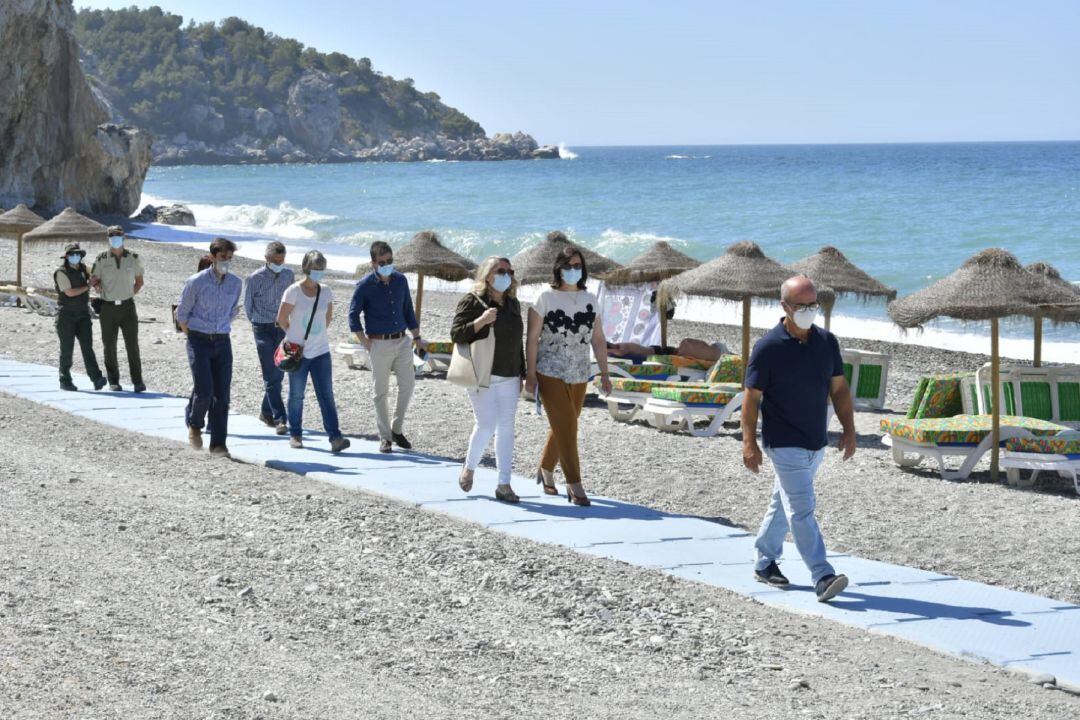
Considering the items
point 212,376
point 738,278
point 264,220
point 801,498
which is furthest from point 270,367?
point 264,220

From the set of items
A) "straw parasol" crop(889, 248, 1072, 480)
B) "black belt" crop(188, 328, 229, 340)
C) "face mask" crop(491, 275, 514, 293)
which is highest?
"face mask" crop(491, 275, 514, 293)

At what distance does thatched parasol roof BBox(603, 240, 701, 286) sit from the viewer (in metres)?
16.4

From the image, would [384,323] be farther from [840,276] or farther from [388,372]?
[840,276]

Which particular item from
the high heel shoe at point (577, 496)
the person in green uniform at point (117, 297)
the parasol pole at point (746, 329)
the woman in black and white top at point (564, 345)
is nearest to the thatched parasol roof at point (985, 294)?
the parasol pole at point (746, 329)

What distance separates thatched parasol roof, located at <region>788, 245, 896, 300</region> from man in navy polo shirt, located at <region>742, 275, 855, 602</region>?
25.9 ft

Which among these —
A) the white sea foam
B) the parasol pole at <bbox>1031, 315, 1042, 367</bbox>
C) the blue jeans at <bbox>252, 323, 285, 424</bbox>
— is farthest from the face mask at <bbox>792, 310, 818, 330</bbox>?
the white sea foam

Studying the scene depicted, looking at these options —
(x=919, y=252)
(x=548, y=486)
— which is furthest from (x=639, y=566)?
(x=919, y=252)

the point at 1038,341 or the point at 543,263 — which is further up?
the point at 543,263

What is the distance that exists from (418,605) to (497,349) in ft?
7.53

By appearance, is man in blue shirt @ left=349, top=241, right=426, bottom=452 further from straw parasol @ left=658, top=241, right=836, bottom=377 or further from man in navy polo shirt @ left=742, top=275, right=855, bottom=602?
man in navy polo shirt @ left=742, top=275, right=855, bottom=602

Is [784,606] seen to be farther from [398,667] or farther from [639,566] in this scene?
[398,667]

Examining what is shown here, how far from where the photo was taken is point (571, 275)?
8320mm

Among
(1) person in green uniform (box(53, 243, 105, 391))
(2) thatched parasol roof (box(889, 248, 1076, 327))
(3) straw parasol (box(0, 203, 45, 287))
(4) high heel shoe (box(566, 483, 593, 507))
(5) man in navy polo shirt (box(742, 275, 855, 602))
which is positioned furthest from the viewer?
(3) straw parasol (box(0, 203, 45, 287))

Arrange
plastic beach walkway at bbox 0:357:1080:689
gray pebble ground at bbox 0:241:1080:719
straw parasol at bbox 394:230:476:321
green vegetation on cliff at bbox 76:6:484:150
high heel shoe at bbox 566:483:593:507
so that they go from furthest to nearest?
1. green vegetation on cliff at bbox 76:6:484:150
2. straw parasol at bbox 394:230:476:321
3. high heel shoe at bbox 566:483:593:507
4. plastic beach walkway at bbox 0:357:1080:689
5. gray pebble ground at bbox 0:241:1080:719
